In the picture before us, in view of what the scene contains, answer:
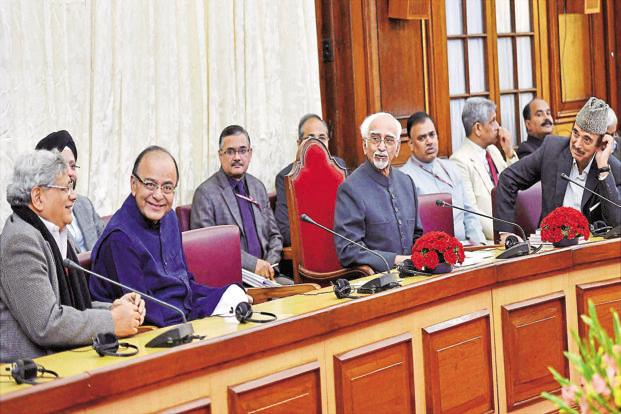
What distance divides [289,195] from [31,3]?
157 cm

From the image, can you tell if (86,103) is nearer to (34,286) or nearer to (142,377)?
(34,286)

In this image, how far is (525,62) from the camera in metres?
7.97

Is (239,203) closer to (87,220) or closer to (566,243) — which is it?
(87,220)

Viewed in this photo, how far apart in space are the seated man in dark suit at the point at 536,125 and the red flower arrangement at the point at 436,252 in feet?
12.2

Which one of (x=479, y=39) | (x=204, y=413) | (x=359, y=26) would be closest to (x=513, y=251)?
(x=204, y=413)

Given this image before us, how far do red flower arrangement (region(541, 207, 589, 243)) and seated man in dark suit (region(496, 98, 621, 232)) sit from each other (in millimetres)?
627

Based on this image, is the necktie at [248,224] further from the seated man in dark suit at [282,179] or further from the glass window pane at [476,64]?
the glass window pane at [476,64]

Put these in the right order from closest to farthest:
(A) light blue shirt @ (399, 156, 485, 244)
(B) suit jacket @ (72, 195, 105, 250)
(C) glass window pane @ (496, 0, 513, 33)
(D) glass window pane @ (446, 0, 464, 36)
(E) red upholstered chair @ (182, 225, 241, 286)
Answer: (E) red upholstered chair @ (182, 225, 241, 286), (B) suit jacket @ (72, 195, 105, 250), (A) light blue shirt @ (399, 156, 485, 244), (D) glass window pane @ (446, 0, 464, 36), (C) glass window pane @ (496, 0, 513, 33)

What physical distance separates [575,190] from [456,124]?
2439 millimetres

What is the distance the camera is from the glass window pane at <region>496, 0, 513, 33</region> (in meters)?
7.77

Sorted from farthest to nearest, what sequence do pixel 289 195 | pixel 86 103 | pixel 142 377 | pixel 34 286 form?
pixel 86 103 → pixel 289 195 → pixel 34 286 → pixel 142 377

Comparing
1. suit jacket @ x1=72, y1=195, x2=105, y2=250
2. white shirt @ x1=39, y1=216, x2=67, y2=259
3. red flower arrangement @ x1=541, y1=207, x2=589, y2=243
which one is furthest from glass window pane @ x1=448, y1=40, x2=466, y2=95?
white shirt @ x1=39, y1=216, x2=67, y2=259

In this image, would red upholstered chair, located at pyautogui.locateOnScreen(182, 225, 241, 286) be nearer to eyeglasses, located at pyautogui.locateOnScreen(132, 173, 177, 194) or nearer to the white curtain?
eyeglasses, located at pyautogui.locateOnScreen(132, 173, 177, 194)

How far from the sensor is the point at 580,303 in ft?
13.8
